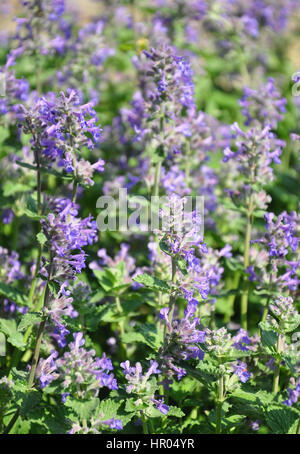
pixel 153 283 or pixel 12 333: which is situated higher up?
pixel 153 283

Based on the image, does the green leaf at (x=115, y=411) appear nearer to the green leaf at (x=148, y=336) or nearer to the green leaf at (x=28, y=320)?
the green leaf at (x=148, y=336)

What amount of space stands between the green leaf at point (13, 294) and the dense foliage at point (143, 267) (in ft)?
0.05

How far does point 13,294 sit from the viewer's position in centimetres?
479

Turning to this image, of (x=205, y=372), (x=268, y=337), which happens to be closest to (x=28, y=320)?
(x=205, y=372)

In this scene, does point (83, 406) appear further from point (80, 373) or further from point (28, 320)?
point (28, 320)

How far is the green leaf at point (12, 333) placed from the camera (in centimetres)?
426

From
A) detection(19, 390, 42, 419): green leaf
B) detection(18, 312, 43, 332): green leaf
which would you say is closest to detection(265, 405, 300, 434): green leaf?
detection(19, 390, 42, 419): green leaf

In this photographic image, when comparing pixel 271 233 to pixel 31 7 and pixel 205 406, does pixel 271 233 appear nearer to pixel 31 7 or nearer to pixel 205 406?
pixel 205 406

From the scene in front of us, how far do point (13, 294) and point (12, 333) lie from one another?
42 centimetres

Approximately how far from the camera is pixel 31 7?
664 centimetres

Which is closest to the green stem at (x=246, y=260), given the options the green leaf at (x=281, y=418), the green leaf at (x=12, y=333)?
the green leaf at (x=281, y=418)

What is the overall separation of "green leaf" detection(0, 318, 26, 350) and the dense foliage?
0.02 m

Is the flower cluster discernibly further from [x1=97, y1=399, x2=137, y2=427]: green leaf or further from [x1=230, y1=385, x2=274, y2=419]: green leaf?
[x1=230, y1=385, x2=274, y2=419]: green leaf

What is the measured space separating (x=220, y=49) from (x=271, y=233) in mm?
5770
